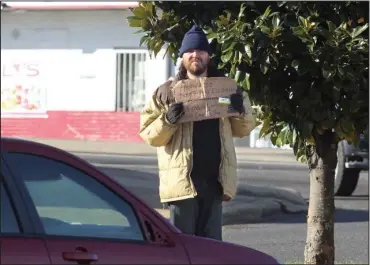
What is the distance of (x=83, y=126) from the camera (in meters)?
25.8

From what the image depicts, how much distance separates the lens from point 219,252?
4203 millimetres

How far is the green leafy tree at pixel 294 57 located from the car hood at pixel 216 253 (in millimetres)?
1929

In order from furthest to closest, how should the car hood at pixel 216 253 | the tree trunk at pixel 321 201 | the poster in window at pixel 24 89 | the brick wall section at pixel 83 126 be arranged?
the poster in window at pixel 24 89 → the brick wall section at pixel 83 126 → the tree trunk at pixel 321 201 → the car hood at pixel 216 253

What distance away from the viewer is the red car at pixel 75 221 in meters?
3.80

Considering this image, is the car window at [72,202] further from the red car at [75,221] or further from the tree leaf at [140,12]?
the tree leaf at [140,12]

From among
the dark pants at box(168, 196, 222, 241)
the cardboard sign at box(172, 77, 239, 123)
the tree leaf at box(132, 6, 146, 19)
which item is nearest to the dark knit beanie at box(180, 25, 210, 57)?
the cardboard sign at box(172, 77, 239, 123)

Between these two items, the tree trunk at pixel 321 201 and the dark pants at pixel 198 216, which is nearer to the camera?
the dark pants at pixel 198 216

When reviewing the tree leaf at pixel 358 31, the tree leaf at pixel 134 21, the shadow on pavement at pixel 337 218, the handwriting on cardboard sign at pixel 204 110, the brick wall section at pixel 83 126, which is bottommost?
the brick wall section at pixel 83 126

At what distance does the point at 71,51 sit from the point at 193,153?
2066cm

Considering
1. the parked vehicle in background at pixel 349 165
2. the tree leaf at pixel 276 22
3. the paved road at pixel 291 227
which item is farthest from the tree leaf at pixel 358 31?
the parked vehicle in background at pixel 349 165

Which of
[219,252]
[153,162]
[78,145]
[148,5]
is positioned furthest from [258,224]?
[78,145]

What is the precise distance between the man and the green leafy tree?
1.23ft

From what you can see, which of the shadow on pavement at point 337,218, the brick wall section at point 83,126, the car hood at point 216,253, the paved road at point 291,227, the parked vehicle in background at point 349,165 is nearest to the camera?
the car hood at point 216,253

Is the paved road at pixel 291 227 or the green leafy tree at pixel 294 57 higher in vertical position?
the green leafy tree at pixel 294 57
